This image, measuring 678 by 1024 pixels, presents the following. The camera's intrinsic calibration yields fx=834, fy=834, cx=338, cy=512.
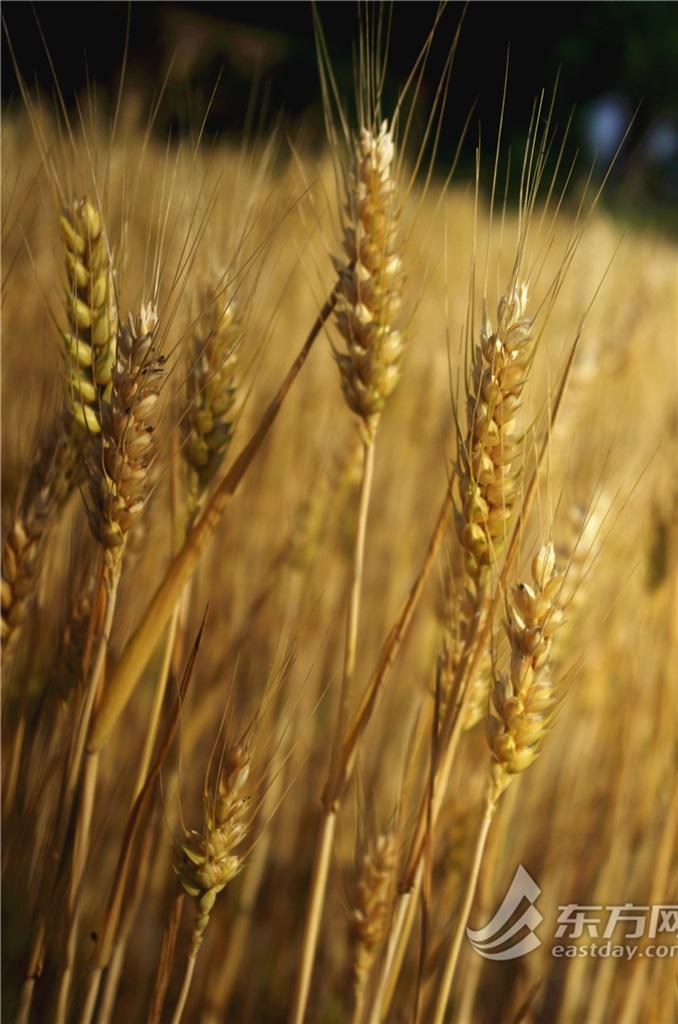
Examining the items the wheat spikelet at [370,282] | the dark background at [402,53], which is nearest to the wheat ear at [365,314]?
the wheat spikelet at [370,282]

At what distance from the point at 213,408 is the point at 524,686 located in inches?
14.1

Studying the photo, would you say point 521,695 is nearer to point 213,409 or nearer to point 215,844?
point 215,844

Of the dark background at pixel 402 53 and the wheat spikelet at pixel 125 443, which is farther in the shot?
the dark background at pixel 402 53

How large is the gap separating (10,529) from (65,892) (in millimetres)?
294

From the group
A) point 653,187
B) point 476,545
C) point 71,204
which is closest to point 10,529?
point 71,204

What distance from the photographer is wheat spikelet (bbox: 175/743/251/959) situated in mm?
584

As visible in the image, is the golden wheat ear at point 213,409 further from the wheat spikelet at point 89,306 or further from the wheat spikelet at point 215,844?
the wheat spikelet at point 215,844

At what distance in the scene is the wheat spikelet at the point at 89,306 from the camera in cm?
63

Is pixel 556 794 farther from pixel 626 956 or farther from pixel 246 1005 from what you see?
pixel 246 1005

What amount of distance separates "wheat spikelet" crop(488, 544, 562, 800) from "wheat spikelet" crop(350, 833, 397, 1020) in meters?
0.18

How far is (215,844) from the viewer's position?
0.58 metres

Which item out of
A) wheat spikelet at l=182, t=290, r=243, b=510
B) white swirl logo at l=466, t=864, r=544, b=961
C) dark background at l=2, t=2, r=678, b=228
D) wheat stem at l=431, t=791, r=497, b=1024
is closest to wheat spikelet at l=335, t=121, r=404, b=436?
wheat spikelet at l=182, t=290, r=243, b=510

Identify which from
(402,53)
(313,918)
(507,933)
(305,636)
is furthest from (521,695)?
(402,53)

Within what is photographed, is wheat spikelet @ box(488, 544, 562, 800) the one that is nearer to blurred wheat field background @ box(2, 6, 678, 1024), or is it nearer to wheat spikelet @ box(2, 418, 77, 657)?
blurred wheat field background @ box(2, 6, 678, 1024)
